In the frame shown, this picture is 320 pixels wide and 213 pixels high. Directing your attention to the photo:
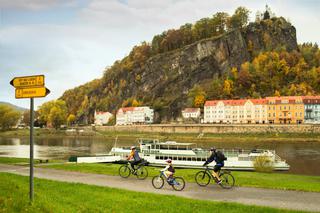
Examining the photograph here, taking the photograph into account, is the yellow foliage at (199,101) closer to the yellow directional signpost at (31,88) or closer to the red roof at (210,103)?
the red roof at (210,103)

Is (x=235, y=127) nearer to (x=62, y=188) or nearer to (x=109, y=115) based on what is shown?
(x=109, y=115)

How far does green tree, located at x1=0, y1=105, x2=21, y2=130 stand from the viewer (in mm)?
166375

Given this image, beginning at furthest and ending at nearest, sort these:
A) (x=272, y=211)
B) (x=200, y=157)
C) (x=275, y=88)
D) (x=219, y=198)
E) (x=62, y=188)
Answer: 1. (x=275, y=88)
2. (x=200, y=157)
3. (x=62, y=188)
4. (x=219, y=198)
5. (x=272, y=211)

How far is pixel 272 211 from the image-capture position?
13.3m

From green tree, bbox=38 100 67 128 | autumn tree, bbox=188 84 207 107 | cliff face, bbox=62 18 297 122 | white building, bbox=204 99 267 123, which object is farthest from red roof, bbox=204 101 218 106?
green tree, bbox=38 100 67 128

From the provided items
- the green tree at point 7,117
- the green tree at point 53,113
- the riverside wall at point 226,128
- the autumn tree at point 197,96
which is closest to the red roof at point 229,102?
the autumn tree at point 197,96

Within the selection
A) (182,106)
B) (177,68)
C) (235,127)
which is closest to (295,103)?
(235,127)

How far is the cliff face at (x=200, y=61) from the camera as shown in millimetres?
178875

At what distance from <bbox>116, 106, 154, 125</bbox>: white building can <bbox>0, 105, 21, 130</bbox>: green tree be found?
49.1 meters

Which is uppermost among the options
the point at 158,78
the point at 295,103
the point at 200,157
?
the point at 158,78

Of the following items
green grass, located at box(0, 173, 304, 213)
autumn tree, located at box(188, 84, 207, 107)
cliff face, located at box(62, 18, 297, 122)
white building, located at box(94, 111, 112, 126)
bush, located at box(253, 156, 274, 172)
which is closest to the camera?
green grass, located at box(0, 173, 304, 213)

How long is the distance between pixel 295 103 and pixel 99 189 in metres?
126

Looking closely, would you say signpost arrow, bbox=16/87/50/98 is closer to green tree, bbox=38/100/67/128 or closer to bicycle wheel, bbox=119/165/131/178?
bicycle wheel, bbox=119/165/131/178

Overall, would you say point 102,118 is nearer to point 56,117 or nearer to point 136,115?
point 136,115
